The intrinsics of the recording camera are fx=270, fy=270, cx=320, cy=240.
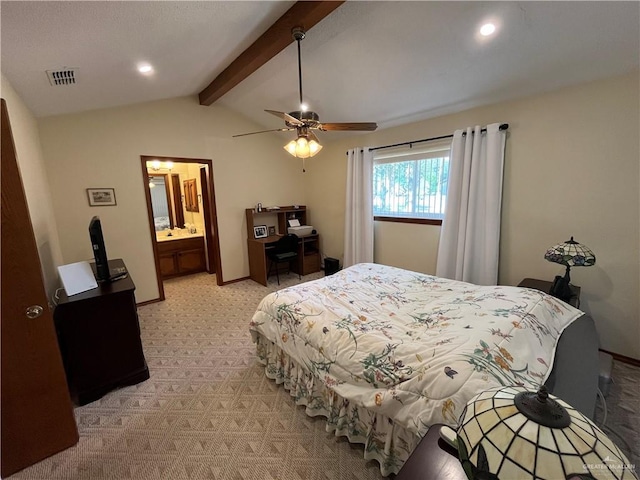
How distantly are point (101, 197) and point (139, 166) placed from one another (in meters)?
0.58

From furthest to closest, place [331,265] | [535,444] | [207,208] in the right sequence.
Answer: [331,265]
[207,208]
[535,444]

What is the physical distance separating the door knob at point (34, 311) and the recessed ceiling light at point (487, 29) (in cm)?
333

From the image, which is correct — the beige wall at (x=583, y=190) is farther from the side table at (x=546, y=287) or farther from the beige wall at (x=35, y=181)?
the beige wall at (x=35, y=181)

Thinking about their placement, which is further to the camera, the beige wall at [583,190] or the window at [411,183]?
the window at [411,183]

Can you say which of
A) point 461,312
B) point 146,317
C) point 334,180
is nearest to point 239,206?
point 334,180

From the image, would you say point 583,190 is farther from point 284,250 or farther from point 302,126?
point 284,250

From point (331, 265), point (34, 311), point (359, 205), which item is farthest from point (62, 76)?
point (331, 265)

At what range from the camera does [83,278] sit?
2.09 meters

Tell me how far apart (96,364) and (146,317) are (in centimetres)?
144

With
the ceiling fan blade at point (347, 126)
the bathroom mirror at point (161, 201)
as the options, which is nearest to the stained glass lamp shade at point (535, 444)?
the ceiling fan blade at point (347, 126)

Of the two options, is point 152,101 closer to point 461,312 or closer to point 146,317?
point 146,317

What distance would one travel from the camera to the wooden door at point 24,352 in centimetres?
135

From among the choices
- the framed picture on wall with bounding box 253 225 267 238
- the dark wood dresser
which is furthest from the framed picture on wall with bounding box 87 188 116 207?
the framed picture on wall with bounding box 253 225 267 238

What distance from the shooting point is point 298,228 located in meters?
4.76
